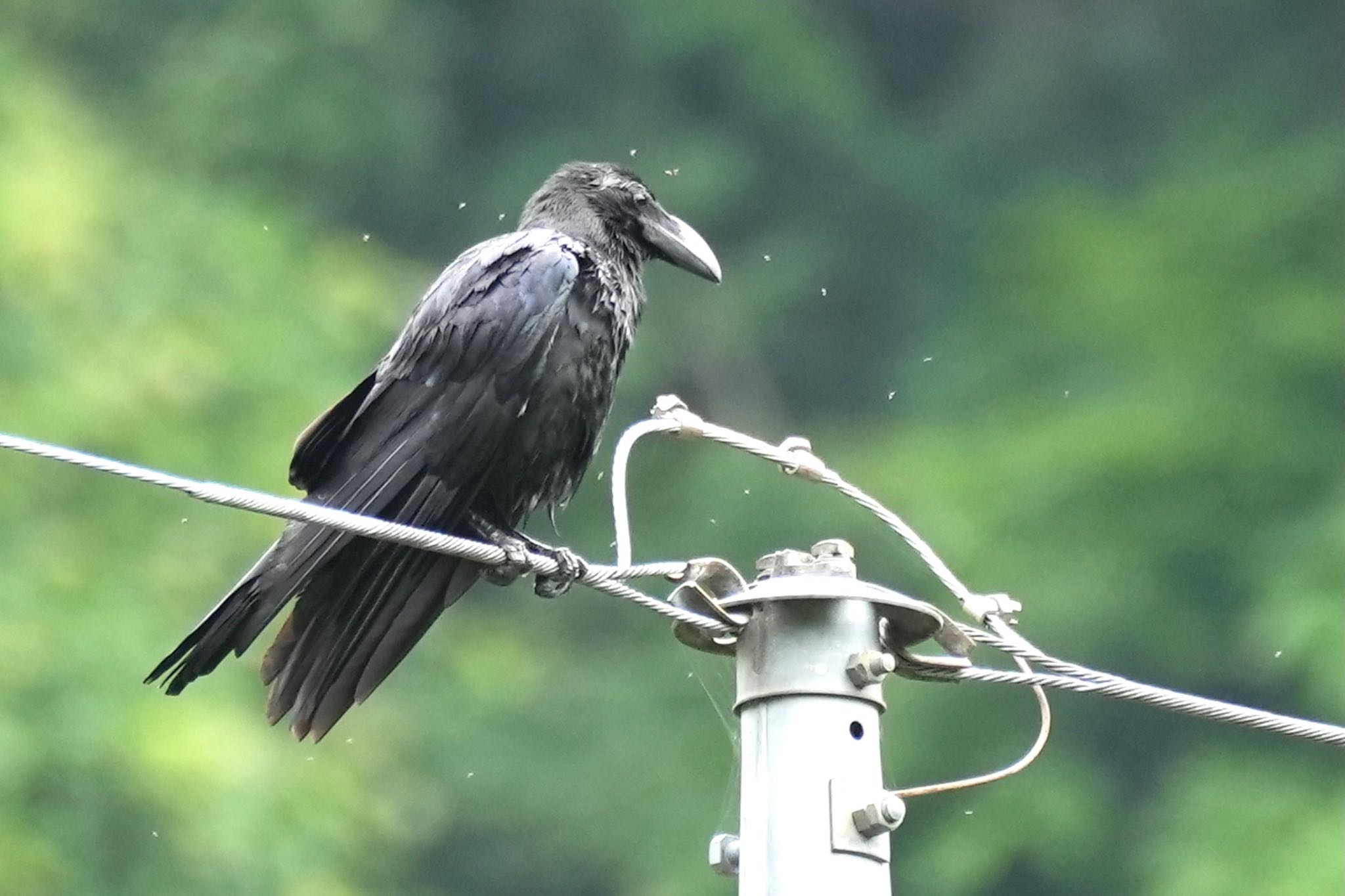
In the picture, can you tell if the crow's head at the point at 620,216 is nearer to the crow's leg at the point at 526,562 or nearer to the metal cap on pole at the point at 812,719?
the crow's leg at the point at 526,562

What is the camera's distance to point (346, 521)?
4695 mm

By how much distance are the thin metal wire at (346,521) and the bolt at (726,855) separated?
1.34ft

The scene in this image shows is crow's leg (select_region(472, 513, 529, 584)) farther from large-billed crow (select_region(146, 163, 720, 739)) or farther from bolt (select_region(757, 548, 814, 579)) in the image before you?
bolt (select_region(757, 548, 814, 579))

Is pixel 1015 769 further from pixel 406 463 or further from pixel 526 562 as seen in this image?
pixel 406 463

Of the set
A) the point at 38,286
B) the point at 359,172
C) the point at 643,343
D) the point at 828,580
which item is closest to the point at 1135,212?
the point at 643,343

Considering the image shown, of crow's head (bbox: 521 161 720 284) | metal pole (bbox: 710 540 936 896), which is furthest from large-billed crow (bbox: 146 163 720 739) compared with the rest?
metal pole (bbox: 710 540 936 896)

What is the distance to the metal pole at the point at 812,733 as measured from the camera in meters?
4.62

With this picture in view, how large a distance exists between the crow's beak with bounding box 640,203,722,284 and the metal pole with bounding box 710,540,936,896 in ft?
7.66

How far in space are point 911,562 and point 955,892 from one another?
198cm

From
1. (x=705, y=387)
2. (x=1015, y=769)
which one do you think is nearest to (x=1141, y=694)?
(x=1015, y=769)

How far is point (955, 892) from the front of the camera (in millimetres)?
15039

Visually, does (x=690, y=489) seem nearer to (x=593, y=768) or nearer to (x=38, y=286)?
(x=593, y=768)

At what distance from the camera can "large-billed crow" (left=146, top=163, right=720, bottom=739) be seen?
5.98m

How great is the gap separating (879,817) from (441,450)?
1958 millimetres
